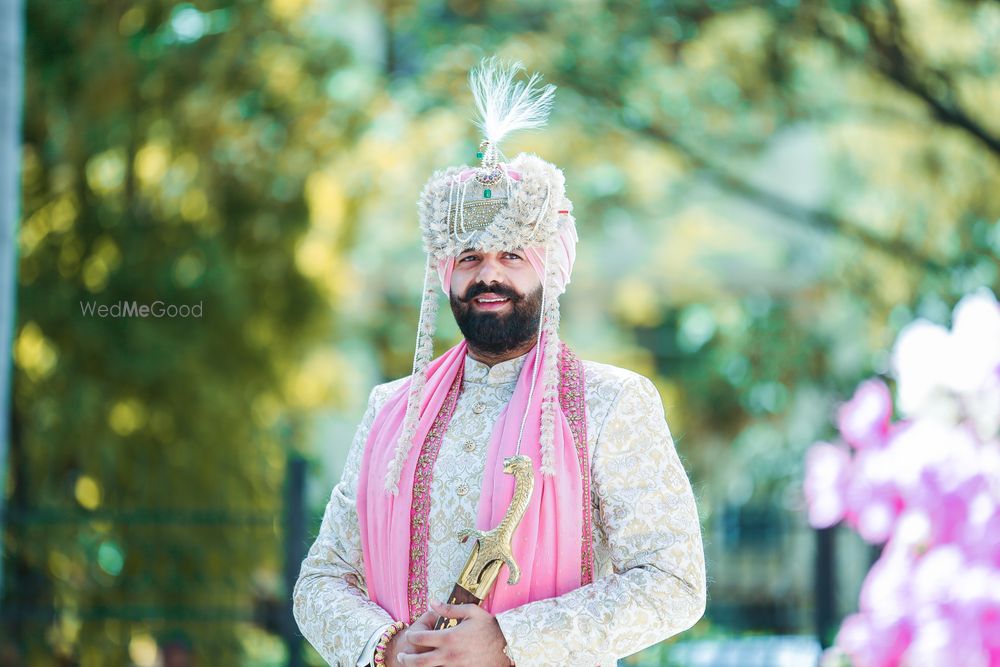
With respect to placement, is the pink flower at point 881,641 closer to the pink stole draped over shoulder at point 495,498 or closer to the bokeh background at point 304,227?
the bokeh background at point 304,227

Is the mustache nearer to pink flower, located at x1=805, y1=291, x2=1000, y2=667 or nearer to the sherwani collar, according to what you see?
the sherwani collar

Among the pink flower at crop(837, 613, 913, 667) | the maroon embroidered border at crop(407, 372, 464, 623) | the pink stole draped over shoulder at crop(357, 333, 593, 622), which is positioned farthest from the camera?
the pink flower at crop(837, 613, 913, 667)

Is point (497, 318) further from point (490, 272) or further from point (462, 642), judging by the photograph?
point (462, 642)

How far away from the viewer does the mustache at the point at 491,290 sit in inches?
88.4

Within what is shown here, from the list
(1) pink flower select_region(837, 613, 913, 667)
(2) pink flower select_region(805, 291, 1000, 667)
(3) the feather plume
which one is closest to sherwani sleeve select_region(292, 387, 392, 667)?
(3) the feather plume

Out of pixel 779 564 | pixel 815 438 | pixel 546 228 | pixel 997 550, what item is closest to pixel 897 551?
pixel 997 550

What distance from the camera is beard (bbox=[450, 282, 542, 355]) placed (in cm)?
226

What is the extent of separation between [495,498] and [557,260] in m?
0.44

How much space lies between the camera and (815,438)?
24.6 ft

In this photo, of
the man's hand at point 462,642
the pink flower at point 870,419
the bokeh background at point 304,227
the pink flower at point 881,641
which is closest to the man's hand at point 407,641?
the man's hand at point 462,642

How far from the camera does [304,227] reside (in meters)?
7.19

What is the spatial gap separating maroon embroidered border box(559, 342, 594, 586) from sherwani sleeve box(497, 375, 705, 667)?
3 centimetres

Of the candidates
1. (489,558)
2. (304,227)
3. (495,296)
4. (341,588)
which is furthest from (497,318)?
(304,227)

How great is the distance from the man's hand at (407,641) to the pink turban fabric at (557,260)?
598 mm
